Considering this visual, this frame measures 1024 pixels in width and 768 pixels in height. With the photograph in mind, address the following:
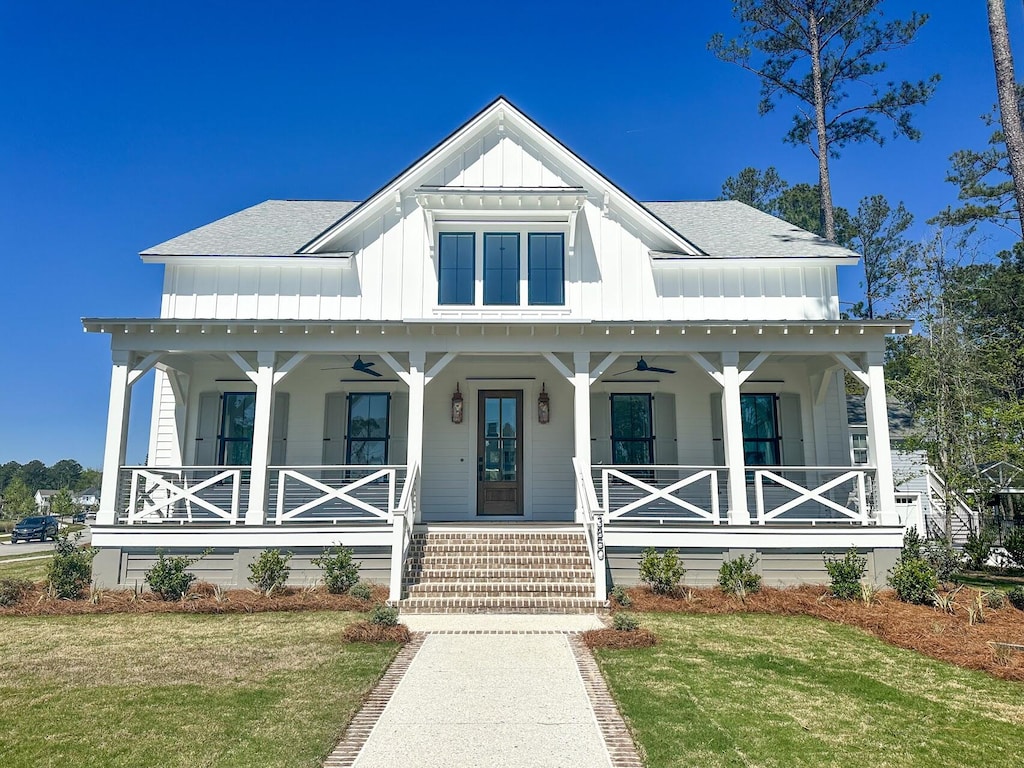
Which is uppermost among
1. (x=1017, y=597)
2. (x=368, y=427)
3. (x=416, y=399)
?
(x=416, y=399)

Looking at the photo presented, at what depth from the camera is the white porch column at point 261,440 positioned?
442 inches

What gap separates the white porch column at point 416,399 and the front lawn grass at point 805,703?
5385 millimetres

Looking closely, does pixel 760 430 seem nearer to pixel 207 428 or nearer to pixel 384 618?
pixel 384 618

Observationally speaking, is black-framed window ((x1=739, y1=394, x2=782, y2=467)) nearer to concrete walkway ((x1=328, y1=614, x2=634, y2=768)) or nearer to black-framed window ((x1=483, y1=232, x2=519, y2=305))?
black-framed window ((x1=483, y1=232, x2=519, y2=305))

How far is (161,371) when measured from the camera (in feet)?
46.9

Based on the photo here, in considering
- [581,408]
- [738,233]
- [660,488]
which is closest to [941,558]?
[660,488]

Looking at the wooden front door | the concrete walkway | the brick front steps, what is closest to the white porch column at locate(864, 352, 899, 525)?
→ the brick front steps

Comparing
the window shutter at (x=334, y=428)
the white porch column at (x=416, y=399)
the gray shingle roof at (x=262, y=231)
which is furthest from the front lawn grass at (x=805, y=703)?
the gray shingle roof at (x=262, y=231)

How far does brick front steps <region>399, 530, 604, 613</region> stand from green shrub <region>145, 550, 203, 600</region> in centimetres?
343

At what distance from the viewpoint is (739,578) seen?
1033cm

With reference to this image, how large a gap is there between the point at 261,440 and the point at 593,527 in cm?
593

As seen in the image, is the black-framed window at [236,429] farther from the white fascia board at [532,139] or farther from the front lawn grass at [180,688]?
the front lawn grass at [180,688]

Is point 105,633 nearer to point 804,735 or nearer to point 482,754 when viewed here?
point 482,754

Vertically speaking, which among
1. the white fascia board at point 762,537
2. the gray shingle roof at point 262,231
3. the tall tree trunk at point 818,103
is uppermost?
the tall tree trunk at point 818,103
